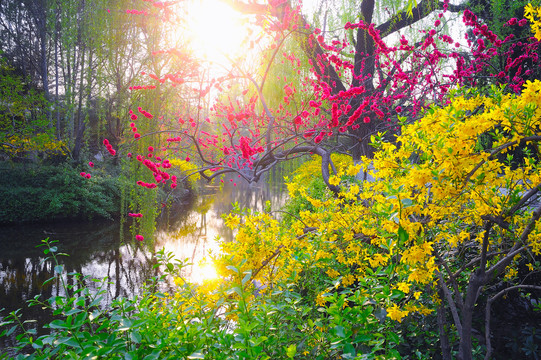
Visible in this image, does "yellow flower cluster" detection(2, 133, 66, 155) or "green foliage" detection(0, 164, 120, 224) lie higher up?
"yellow flower cluster" detection(2, 133, 66, 155)

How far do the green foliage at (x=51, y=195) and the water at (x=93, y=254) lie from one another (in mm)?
338

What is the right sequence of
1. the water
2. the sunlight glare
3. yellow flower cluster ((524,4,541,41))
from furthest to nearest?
the water → the sunlight glare → yellow flower cluster ((524,4,541,41))

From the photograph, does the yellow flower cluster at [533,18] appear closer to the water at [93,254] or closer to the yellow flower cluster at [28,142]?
the water at [93,254]

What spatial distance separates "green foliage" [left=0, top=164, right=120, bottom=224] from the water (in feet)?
1.11

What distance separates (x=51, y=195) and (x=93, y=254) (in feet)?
10.5

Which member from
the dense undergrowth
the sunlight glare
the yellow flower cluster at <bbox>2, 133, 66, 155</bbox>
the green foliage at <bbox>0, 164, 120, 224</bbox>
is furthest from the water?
the dense undergrowth

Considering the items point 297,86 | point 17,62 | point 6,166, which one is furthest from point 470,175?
point 17,62

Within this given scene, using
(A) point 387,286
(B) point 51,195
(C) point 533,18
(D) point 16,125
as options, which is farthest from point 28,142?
(C) point 533,18

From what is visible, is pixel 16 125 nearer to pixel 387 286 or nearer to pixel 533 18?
pixel 387 286

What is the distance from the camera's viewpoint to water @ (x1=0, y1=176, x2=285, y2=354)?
521 cm

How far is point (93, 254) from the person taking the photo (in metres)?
6.99

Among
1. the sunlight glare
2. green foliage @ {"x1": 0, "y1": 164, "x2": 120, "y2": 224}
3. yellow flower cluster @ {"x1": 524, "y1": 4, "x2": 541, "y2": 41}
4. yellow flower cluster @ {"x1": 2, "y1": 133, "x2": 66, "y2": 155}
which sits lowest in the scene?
green foliage @ {"x1": 0, "y1": 164, "x2": 120, "y2": 224}

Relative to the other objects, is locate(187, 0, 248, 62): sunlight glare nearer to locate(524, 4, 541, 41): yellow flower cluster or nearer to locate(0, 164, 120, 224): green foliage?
locate(524, 4, 541, 41): yellow flower cluster

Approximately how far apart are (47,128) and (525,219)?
10.9 metres
